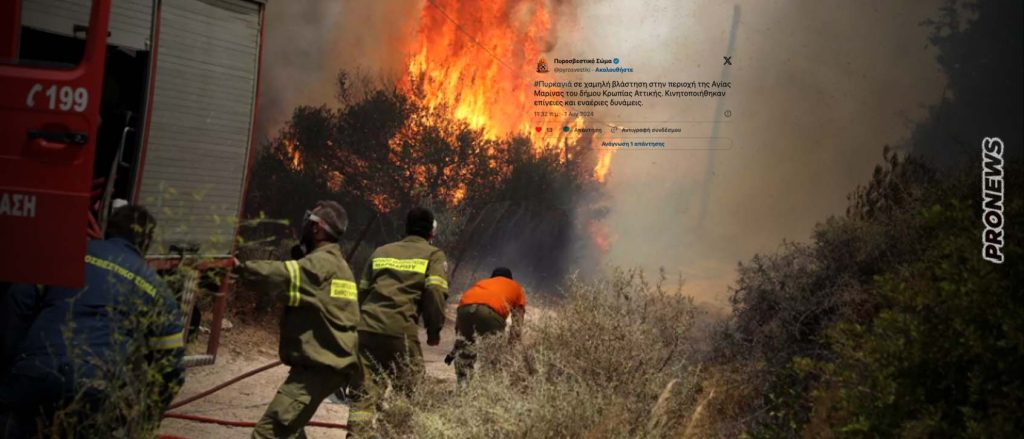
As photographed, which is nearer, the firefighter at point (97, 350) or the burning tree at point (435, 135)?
the firefighter at point (97, 350)

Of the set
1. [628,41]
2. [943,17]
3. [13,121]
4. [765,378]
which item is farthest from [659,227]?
[13,121]

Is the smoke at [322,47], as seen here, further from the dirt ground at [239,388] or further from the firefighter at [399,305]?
the firefighter at [399,305]

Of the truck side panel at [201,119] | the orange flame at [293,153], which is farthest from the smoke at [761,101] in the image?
the truck side panel at [201,119]

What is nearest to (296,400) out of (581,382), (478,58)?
(581,382)

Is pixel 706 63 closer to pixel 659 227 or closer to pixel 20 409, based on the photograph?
pixel 659 227

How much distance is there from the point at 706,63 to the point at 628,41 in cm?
187

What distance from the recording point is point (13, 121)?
4.53 m

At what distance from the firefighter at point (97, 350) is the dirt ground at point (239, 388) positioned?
2.60m

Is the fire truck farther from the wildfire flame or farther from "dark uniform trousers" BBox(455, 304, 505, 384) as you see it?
the wildfire flame

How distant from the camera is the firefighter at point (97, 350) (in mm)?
3943

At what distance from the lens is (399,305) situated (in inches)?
275

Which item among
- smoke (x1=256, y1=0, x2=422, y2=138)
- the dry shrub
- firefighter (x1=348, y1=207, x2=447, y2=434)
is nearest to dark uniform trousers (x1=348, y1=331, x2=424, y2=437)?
firefighter (x1=348, y1=207, x2=447, y2=434)

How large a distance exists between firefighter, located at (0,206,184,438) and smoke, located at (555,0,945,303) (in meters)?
15.9

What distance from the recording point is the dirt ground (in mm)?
7508
